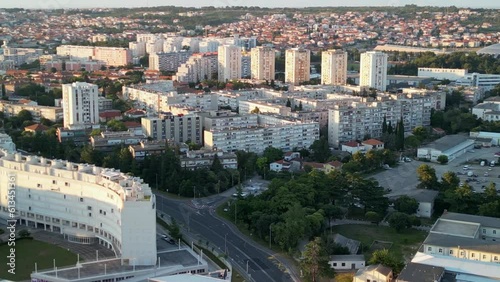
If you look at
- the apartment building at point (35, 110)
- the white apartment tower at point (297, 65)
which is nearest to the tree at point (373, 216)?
the apartment building at point (35, 110)

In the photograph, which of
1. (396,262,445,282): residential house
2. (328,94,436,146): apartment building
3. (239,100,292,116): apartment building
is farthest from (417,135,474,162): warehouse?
(396,262,445,282): residential house

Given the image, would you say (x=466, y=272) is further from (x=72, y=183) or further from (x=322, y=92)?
(x=322, y=92)

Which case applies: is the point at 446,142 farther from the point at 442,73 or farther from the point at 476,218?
the point at 442,73

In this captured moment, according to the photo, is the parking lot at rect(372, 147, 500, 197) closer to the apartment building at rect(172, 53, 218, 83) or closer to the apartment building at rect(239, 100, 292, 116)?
the apartment building at rect(239, 100, 292, 116)

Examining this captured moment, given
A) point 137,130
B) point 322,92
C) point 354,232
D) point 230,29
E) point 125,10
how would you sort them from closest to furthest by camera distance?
point 354,232 < point 137,130 < point 322,92 < point 230,29 < point 125,10

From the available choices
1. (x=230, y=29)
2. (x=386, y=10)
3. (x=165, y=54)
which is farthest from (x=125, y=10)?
(x=165, y=54)

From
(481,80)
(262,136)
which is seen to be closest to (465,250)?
(262,136)

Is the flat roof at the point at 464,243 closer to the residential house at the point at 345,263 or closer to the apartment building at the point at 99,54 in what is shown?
the residential house at the point at 345,263
